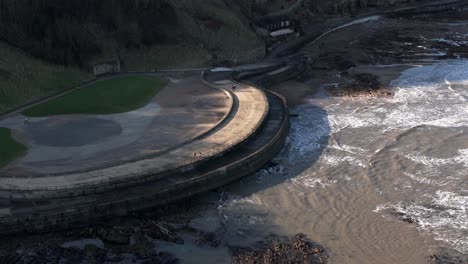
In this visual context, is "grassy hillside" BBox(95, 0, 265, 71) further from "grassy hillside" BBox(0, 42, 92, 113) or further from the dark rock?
the dark rock

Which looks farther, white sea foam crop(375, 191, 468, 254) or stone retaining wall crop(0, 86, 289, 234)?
white sea foam crop(375, 191, 468, 254)

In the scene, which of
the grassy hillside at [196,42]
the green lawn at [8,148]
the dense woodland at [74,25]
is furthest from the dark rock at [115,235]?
the grassy hillside at [196,42]

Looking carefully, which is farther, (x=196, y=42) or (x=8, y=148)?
(x=196, y=42)

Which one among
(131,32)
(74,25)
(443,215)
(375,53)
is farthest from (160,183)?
(375,53)

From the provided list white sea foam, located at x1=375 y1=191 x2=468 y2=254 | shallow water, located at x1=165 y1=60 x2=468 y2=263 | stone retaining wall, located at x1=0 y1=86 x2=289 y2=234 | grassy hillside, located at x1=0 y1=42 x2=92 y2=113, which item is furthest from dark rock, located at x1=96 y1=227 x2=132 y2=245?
grassy hillside, located at x1=0 y1=42 x2=92 y2=113

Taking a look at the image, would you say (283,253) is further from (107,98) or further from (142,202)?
(107,98)

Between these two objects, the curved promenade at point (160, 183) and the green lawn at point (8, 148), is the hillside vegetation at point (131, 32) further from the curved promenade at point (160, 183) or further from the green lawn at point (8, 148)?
the curved promenade at point (160, 183)
